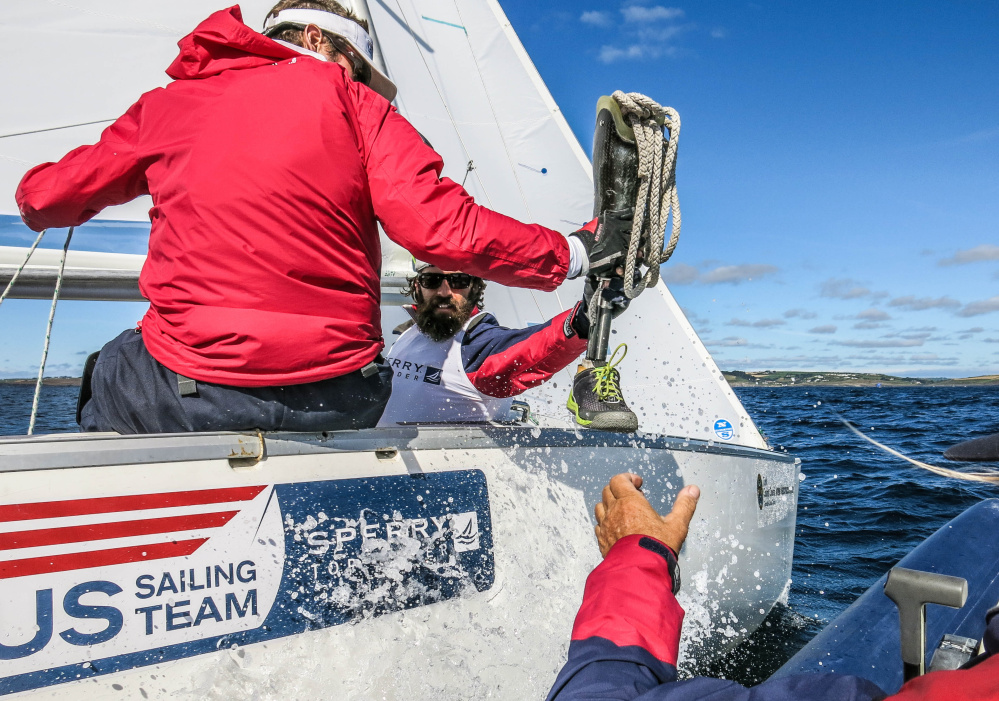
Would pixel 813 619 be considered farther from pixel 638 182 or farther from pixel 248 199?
pixel 248 199

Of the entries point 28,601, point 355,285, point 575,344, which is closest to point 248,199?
point 355,285

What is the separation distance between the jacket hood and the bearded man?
1228mm

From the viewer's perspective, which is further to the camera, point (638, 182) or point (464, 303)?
point (464, 303)

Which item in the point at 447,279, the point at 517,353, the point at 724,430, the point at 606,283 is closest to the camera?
the point at 606,283

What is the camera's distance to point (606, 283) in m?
1.86

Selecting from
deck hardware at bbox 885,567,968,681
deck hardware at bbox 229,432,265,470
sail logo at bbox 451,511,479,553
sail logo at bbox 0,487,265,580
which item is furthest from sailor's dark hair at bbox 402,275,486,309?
deck hardware at bbox 885,567,968,681

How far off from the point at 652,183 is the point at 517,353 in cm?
94

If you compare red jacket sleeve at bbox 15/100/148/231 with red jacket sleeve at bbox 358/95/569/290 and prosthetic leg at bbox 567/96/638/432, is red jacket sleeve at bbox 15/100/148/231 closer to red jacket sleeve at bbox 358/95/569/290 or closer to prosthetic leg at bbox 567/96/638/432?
red jacket sleeve at bbox 358/95/569/290

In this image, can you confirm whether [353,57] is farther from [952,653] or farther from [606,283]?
[952,653]

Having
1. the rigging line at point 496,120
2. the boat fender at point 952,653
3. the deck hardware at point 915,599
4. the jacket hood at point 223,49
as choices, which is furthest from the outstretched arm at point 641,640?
the rigging line at point 496,120

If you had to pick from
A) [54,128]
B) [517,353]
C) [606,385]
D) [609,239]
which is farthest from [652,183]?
[54,128]

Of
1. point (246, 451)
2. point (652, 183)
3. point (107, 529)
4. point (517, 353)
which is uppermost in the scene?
point (652, 183)

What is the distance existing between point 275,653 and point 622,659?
0.80 metres

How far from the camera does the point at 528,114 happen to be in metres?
3.84
